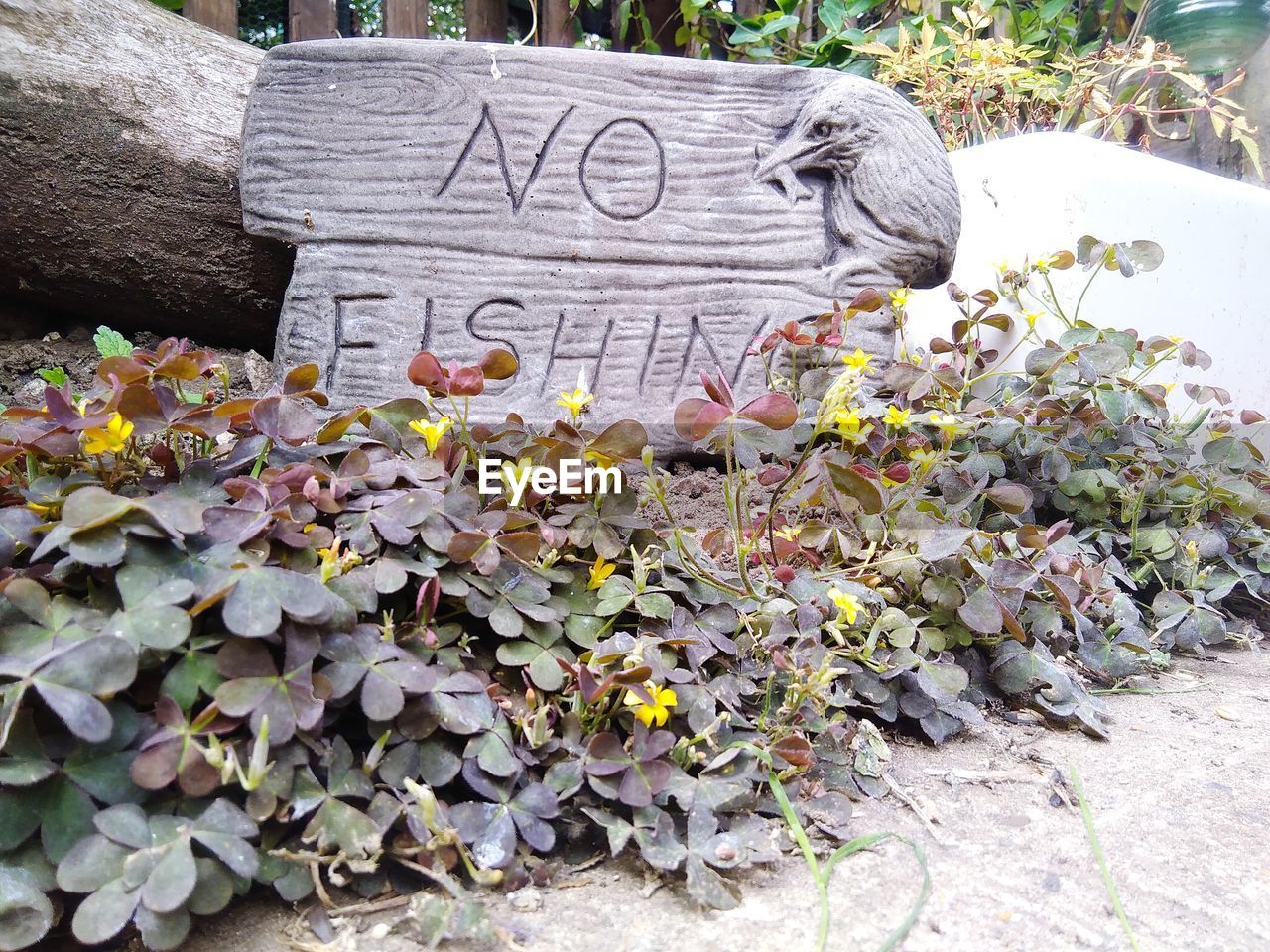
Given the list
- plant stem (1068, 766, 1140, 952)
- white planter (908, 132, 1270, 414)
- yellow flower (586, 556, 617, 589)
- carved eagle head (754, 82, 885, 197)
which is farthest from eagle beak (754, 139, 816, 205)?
plant stem (1068, 766, 1140, 952)

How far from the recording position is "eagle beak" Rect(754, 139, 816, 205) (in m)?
2.29

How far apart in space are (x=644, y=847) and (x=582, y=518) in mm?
490

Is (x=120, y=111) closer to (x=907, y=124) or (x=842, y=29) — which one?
(x=907, y=124)

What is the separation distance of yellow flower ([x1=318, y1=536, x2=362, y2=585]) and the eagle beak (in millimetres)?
1665

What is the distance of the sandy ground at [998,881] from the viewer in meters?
0.90

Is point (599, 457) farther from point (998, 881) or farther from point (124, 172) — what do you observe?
point (124, 172)

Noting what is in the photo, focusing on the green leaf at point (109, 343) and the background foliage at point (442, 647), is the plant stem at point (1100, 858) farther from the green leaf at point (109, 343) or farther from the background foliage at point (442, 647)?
the green leaf at point (109, 343)

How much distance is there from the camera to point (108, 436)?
1.09 meters

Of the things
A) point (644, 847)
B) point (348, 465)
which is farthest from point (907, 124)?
point (644, 847)

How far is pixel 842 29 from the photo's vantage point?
4164 millimetres

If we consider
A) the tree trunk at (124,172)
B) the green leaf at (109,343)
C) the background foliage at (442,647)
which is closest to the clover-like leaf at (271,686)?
the background foliage at (442,647)

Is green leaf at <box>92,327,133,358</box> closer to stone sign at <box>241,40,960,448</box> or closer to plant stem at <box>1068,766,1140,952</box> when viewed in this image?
stone sign at <box>241,40,960,448</box>

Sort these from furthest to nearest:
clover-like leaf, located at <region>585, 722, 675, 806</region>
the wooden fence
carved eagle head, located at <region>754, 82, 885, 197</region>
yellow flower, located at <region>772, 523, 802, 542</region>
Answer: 1. the wooden fence
2. carved eagle head, located at <region>754, 82, 885, 197</region>
3. yellow flower, located at <region>772, 523, 802, 542</region>
4. clover-like leaf, located at <region>585, 722, 675, 806</region>

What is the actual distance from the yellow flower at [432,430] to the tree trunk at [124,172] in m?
1.18
